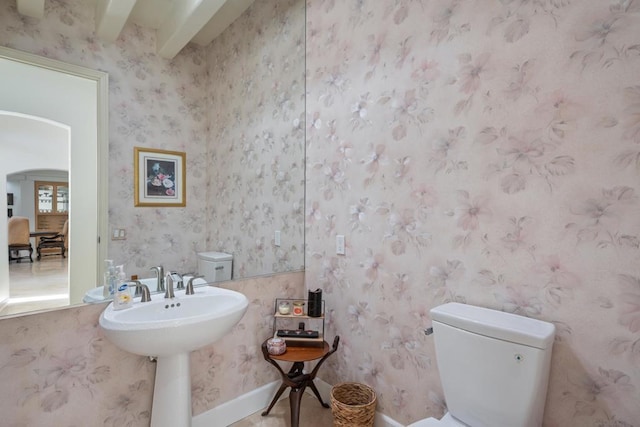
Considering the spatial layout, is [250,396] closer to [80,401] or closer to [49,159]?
[80,401]

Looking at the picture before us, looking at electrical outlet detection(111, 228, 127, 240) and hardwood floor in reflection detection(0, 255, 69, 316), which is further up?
electrical outlet detection(111, 228, 127, 240)

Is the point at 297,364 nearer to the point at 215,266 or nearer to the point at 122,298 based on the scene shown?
the point at 215,266

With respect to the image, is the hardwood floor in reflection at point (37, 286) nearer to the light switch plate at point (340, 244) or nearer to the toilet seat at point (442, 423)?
the light switch plate at point (340, 244)

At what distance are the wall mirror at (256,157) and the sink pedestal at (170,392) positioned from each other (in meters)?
0.52

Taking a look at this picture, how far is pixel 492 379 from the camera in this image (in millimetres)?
1118

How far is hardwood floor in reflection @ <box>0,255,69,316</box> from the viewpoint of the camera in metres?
1.28

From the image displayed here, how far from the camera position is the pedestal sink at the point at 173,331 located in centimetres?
119

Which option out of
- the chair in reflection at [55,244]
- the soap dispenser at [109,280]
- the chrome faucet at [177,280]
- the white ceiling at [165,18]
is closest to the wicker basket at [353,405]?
the chrome faucet at [177,280]

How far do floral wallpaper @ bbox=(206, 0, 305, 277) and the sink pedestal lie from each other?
0.67 metres

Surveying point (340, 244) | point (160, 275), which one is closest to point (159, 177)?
point (160, 275)

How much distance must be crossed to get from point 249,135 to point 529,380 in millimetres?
1979

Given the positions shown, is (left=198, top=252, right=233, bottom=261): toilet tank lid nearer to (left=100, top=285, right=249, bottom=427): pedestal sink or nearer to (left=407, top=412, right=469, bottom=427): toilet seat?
(left=100, top=285, right=249, bottom=427): pedestal sink

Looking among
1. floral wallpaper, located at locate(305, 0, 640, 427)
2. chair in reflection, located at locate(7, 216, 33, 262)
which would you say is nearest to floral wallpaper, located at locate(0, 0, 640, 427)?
floral wallpaper, located at locate(305, 0, 640, 427)

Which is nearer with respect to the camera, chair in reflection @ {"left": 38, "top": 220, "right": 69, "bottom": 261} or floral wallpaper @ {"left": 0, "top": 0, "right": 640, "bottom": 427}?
floral wallpaper @ {"left": 0, "top": 0, "right": 640, "bottom": 427}
